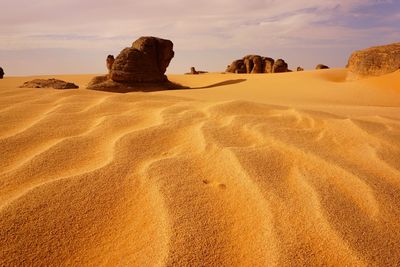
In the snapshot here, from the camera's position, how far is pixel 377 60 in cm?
905

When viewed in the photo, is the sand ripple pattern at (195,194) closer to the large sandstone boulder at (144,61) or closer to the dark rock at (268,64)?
the large sandstone boulder at (144,61)

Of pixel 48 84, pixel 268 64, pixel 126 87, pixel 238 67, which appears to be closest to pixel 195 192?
pixel 48 84

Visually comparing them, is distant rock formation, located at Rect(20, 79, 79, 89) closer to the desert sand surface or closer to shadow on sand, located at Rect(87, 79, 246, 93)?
shadow on sand, located at Rect(87, 79, 246, 93)

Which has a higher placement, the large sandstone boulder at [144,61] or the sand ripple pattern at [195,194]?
the large sandstone boulder at [144,61]

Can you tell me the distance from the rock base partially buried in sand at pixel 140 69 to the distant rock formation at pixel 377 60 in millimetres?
7492

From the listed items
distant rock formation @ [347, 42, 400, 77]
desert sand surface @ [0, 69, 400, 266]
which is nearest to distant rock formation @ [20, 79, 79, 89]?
desert sand surface @ [0, 69, 400, 266]

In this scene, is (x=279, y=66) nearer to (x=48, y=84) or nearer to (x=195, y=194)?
(x=48, y=84)

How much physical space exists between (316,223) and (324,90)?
725 cm

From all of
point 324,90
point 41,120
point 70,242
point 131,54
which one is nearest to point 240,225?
point 70,242

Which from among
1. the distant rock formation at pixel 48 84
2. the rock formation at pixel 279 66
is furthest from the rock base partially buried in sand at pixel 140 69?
the rock formation at pixel 279 66

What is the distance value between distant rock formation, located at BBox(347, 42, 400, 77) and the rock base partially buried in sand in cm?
749

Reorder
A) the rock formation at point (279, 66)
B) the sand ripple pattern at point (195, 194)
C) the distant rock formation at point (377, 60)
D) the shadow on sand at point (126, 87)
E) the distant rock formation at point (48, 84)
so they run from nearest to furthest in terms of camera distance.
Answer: the sand ripple pattern at point (195, 194), the distant rock formation at point (377, 60), the distant rock formation at point (48, 84), the shadow on sand at point (126, 87), the rock formation at point (279, 66)

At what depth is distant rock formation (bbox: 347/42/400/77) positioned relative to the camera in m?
8.76

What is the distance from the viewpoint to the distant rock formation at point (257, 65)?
2625 centimetres
